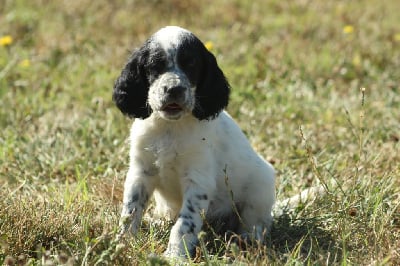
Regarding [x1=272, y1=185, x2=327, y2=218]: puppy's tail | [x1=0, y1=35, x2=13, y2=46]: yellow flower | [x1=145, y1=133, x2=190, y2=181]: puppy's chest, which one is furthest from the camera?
[x1=0, y1=35, x2=13, y2=46]: yellow flower

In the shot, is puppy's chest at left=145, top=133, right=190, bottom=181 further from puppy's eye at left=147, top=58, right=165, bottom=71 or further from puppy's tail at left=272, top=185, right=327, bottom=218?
puppy's tail at left=272, top=185, right=327, bottom=218

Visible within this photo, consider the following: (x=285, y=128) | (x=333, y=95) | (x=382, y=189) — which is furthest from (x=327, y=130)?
(x=382, y=189)

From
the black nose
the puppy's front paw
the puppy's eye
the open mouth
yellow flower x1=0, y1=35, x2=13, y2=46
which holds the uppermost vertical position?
the puppy's eye

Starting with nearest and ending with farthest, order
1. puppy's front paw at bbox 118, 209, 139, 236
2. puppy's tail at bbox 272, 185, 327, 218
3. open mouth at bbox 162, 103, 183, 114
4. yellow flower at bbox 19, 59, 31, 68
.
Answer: puppy's front paw at bbox 118, 209, 139, 236, open mouth at bbox 162, 103, 183, 114, puppy's tail at bbox 272, 185, 327, 218, yellow flower at bbox 19, 59, 31, 68

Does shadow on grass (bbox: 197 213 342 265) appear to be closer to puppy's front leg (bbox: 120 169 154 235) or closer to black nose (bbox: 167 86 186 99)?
puppy's front leg (bbox: 120 169 154 235)

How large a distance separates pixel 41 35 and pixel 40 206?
15.1 ft

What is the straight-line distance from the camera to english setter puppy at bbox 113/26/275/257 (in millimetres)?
4184

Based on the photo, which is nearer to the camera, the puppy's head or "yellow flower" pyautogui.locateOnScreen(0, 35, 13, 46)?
the puppy's head

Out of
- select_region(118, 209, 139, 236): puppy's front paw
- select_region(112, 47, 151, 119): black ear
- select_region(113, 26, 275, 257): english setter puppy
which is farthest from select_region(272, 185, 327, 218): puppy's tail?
select_region(112, 47, 151, 119): black ear

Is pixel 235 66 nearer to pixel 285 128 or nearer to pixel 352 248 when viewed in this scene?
pixel 285 128

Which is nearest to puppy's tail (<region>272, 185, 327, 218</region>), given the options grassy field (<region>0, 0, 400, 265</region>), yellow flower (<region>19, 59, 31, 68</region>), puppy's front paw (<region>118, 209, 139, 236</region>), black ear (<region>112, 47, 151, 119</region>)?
grassy field (<region>0, 0, 400, 265</region>)

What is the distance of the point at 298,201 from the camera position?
4.88 metres

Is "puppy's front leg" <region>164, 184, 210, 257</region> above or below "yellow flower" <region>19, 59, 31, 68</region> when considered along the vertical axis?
below

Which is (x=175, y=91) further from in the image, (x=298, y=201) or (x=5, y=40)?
(x=5, y=40)
